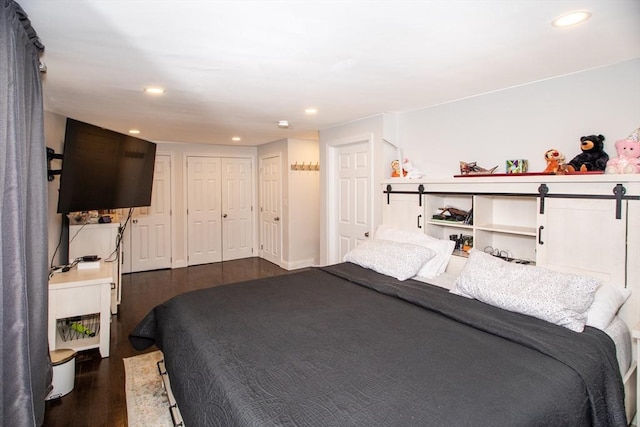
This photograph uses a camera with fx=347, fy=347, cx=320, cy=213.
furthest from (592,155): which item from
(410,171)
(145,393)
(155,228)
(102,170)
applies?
(155,228)

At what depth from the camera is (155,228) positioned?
6.02m

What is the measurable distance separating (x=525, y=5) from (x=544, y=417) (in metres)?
1.70

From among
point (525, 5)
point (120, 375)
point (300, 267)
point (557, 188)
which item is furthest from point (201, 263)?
point (525, 5)

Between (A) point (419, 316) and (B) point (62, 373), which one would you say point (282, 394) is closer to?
(A) point (419, 316)

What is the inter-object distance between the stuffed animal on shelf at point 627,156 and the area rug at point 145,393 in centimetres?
321

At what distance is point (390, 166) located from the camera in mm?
3879

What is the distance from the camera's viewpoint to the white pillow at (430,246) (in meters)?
2.87

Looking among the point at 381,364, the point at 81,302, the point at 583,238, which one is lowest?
the point at 81,302

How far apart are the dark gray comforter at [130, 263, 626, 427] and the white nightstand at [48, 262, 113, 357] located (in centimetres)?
98

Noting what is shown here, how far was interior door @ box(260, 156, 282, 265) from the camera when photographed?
612cm

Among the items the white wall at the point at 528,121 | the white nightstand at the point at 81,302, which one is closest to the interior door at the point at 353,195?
the white wall at the point at 528,121

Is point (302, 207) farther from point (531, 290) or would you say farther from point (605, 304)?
point (605, 304)

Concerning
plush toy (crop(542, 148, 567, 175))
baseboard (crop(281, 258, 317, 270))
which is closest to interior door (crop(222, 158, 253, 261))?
baseboard (crop(281, 258, 317, 270))

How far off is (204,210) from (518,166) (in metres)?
5.20
